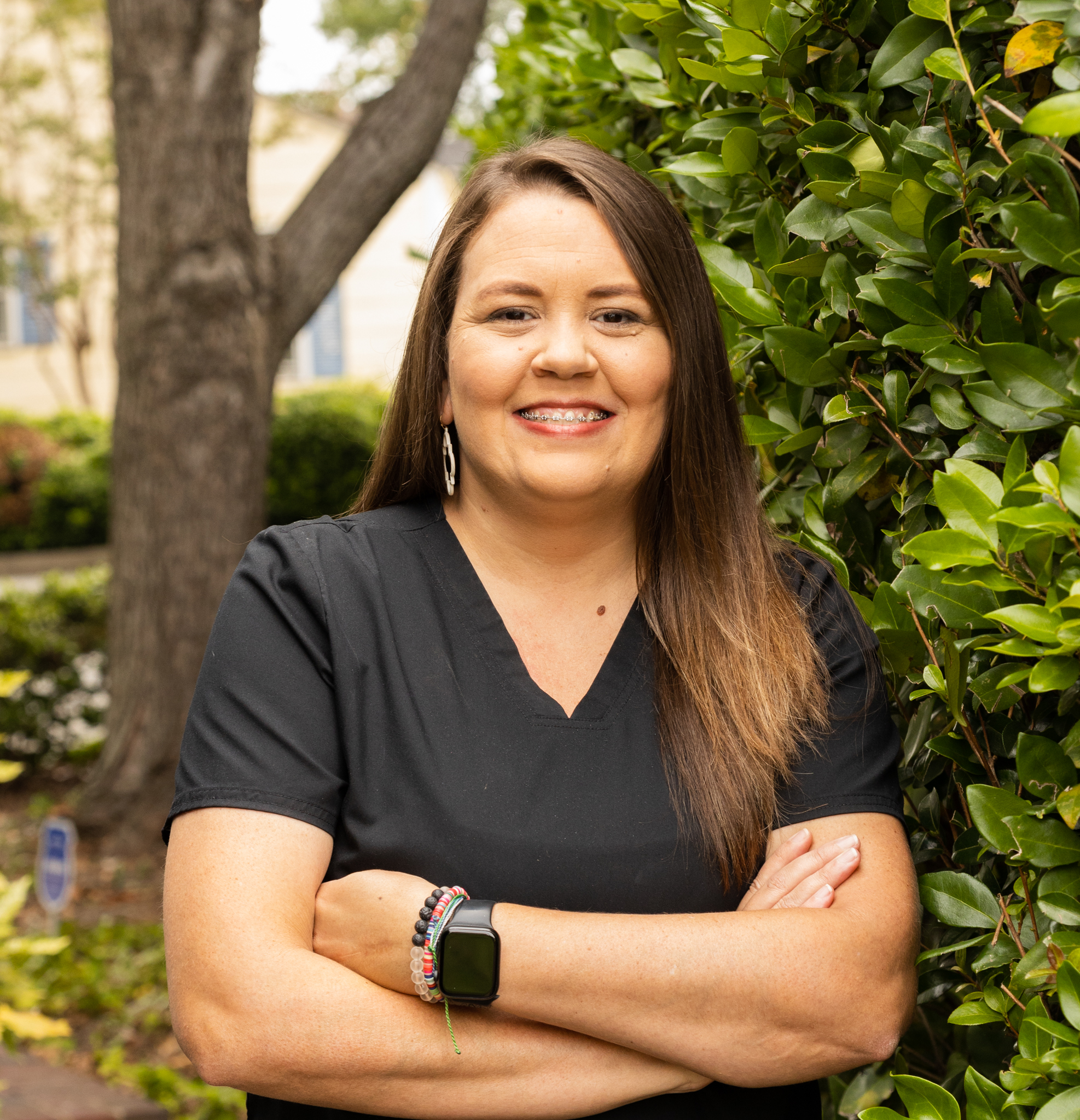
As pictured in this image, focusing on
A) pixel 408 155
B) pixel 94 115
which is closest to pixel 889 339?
pixel 408 155

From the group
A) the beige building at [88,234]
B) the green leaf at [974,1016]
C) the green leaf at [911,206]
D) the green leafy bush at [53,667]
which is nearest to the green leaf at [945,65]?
the green leaf at [911,206]

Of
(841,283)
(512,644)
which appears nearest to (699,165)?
(841,283)

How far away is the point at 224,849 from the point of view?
1669 millimetres

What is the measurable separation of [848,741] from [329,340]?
2453 centimetres

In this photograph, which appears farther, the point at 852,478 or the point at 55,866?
the point at 55,866

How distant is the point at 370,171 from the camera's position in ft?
19.3

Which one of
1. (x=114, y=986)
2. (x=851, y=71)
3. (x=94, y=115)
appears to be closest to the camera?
(x=851, y=71)

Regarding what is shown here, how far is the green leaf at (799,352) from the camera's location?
1.85m

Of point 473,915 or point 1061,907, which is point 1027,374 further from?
point 473,915

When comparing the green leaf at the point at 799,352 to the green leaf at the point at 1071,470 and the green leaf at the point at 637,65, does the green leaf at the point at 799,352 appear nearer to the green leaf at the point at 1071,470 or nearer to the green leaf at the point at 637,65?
the green leaf at the point at 1071,470

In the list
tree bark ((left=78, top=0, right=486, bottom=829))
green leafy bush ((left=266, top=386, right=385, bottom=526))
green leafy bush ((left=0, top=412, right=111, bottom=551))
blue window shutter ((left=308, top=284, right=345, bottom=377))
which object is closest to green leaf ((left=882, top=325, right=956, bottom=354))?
tree bark ((left=78, top=0, right=486, bottom=829))

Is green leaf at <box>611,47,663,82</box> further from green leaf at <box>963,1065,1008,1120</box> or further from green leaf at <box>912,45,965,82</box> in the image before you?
green leaf at <box>963,1065,1008,1120</box>

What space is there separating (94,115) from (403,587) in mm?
23815

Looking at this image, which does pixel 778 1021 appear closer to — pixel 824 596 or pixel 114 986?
pixel 824 596
